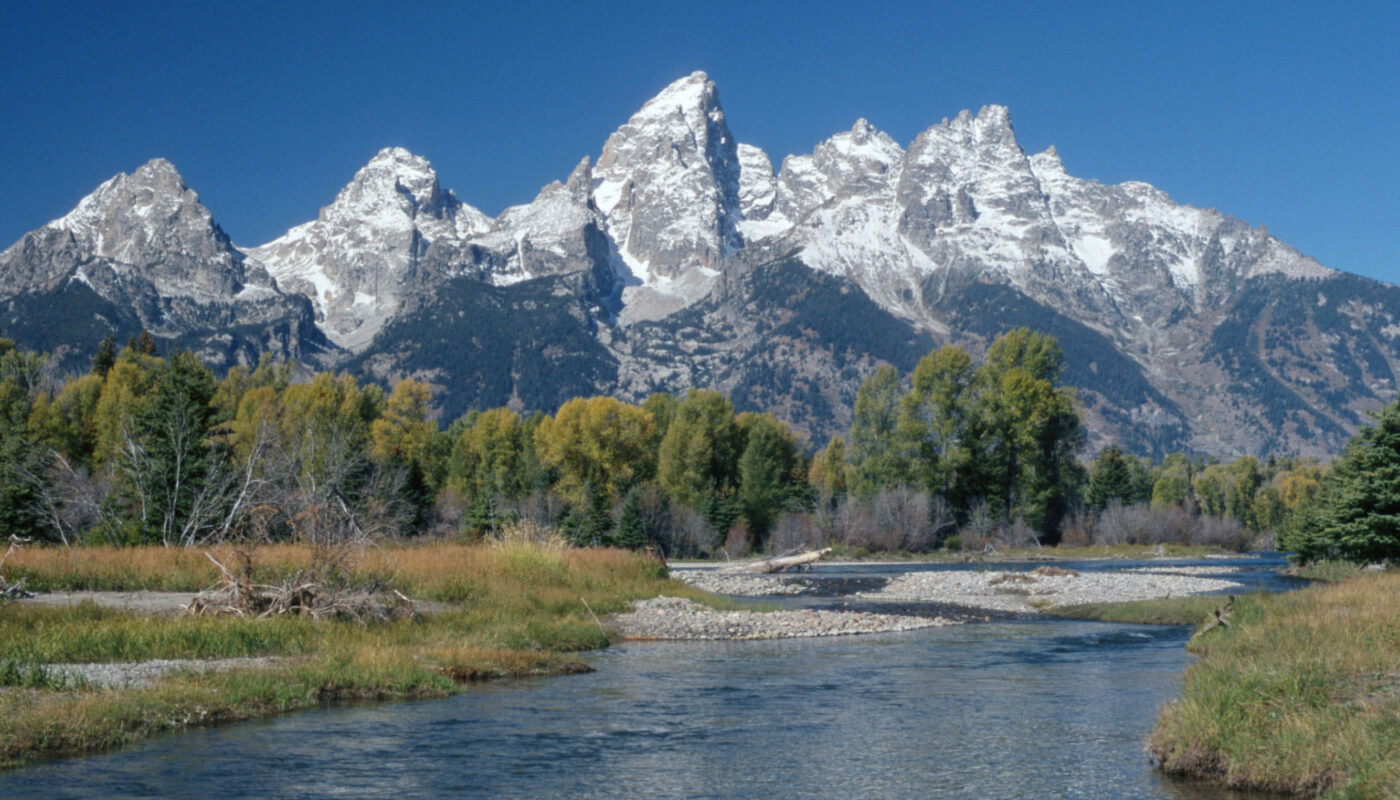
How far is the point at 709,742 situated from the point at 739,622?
54.0ft

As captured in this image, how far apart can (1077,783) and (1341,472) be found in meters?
44.1

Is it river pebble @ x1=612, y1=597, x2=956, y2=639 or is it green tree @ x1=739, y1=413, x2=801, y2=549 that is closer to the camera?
river pebble @ x1=612, y1=597, x2=956, y2=639

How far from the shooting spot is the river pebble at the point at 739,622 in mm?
31609

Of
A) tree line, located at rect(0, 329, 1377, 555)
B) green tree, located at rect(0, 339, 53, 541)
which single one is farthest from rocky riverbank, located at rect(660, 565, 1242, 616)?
green tree, located at rect(0, 339, 53, 541)

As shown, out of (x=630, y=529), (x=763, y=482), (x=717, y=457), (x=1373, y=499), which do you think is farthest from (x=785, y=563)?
(x=1373, y=499)

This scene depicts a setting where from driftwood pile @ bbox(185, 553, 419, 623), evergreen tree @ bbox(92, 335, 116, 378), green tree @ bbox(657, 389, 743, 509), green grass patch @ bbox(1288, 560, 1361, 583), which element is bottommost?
green grass patch @ bbox(1288, 560, 1361, 583)

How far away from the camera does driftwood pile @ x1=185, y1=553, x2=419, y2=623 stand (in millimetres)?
24250

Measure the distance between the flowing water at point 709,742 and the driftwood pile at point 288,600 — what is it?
16.7ft

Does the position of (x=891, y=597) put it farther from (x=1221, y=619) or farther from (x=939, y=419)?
(x=939, y=419)

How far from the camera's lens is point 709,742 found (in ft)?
54.9

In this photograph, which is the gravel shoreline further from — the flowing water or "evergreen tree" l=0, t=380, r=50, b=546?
"evergreen tree" l=0, t=380, r=50, b=546

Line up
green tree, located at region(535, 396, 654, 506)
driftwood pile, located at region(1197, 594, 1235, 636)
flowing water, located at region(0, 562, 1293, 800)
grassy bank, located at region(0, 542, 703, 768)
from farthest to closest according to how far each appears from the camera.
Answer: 1. green tree, located at region(535, 396, 654, 506)
2. driftwood pile, located at region(1197, 594, 1235, 636)
3. grassy bank, located at region(0, 542, 703, 768)
4. flowing water, located at region(0, 562, 1293, 800)

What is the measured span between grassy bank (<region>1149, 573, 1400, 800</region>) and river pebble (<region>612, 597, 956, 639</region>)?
1509 cm

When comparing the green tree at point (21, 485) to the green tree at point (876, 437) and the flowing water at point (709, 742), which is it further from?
the green tree at point (876, 437)
